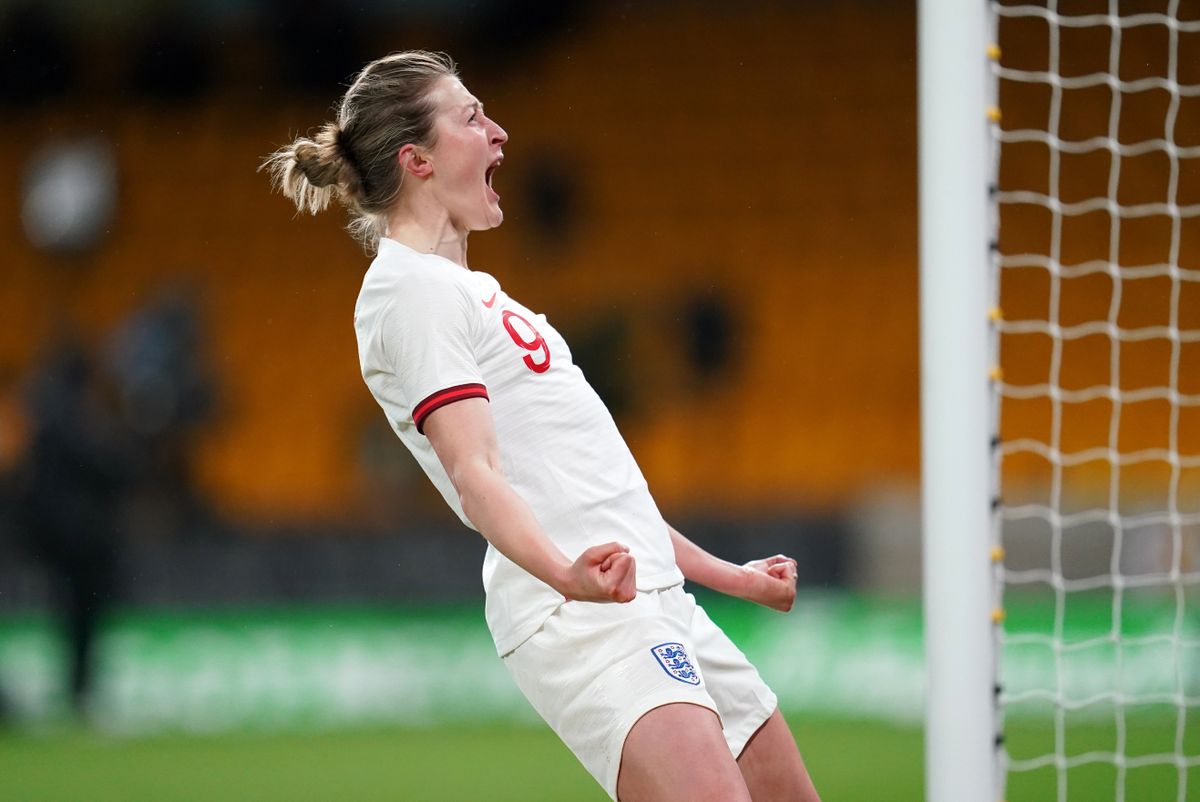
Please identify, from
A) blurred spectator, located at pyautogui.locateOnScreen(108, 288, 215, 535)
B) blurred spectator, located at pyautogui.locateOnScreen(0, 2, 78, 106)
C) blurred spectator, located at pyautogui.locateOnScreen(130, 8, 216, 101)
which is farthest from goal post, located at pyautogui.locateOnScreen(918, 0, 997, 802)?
blurred spectator, located at pyautogui.locateOnScreen(0, 2, 78, 106)

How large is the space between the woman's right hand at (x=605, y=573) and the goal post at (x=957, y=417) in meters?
0.55

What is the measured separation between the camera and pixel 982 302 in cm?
216

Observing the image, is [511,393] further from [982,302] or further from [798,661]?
[798,661]

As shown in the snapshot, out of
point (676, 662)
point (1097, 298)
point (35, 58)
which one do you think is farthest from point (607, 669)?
point (35, 58)

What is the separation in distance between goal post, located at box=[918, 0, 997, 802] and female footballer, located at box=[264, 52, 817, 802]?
240 mm

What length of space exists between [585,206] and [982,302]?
8770mm

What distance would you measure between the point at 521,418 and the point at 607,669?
367 mm

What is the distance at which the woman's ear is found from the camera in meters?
2.16

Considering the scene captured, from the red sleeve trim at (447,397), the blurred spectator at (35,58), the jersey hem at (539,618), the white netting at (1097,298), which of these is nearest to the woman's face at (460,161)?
the red sleeve trim at (447,397)

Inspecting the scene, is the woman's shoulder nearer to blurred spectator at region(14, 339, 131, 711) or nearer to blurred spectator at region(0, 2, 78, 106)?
blurred spectator at region(14, 339, 131, 711)

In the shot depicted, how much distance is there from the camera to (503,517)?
1873 mm

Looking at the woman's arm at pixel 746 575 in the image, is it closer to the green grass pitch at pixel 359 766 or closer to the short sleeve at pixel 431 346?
the short sleeve at pixel 431 346

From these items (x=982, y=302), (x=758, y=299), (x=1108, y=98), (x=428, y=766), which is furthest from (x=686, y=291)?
(x=982, y=302)

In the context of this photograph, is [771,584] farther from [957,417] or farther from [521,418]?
[521,418]
